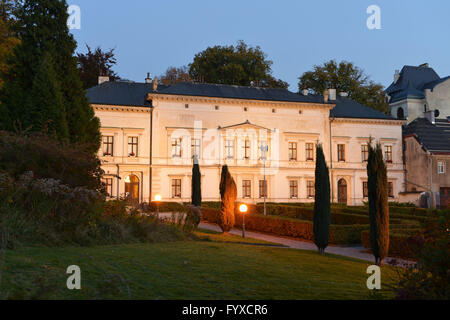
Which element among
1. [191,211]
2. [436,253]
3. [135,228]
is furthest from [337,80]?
[436,253]

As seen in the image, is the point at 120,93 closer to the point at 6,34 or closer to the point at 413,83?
the point at 6,34

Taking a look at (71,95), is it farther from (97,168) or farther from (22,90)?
(97,168)

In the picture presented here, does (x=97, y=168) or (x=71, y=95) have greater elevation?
(x=71, y=95)

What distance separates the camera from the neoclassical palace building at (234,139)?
3562 centimetres

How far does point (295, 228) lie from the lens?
19.8 metres

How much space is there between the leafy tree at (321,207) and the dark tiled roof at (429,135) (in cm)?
2901

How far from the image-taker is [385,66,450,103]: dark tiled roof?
184 feet

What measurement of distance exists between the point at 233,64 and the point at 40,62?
33766 mm

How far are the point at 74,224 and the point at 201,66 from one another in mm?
41144

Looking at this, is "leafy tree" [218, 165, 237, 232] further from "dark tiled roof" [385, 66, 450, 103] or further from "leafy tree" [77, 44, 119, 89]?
"dark tiled roof" [385, 66, 450, 103]

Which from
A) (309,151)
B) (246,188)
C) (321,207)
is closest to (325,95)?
(309,151)
